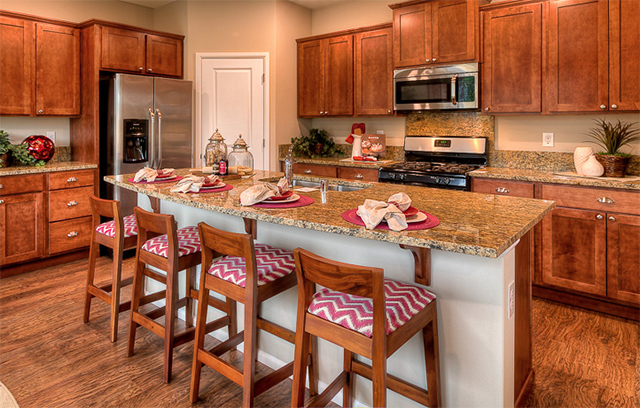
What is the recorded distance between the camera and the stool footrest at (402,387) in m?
1.65

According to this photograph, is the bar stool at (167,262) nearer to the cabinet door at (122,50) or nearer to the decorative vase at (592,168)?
the cabinet door at (122,50)

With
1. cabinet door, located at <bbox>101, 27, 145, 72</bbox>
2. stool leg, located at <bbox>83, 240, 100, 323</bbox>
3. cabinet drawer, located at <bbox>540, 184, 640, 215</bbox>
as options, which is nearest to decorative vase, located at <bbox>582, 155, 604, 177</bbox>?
cabinet drawer, located at <bbox>540, 184, 640, 215</bbox>

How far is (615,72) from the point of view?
304 cm

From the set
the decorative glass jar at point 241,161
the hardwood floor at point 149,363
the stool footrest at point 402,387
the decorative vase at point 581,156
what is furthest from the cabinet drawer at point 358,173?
the stool footrest at point 402,387

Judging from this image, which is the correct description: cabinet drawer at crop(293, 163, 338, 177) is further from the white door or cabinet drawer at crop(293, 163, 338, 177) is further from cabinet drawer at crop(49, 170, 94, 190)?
cabinet drawer at crop(49, 170, 94, 190)

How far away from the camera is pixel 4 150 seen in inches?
149

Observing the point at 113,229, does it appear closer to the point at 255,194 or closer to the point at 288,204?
the point at 255,194

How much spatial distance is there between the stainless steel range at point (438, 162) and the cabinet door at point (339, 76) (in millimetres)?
851

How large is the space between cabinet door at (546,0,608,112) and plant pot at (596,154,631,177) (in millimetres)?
395

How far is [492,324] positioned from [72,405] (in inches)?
75.6

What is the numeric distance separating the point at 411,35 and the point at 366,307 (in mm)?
3341

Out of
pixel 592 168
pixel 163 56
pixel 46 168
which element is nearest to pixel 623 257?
pixel 592 168

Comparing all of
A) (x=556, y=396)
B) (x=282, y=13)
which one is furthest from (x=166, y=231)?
(x=282, y=13)

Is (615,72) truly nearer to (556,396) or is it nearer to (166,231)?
(556,396)
